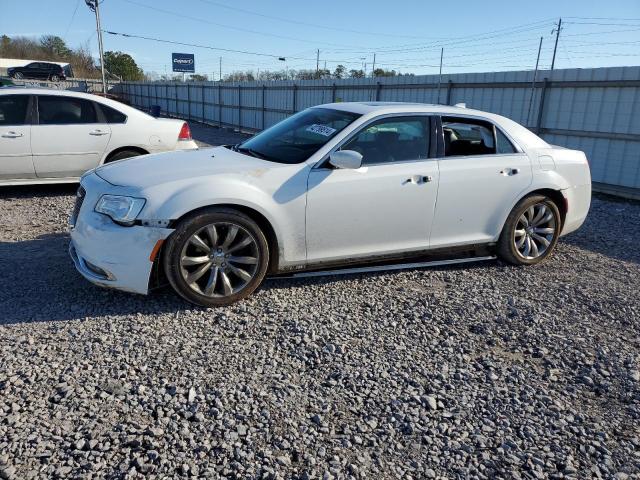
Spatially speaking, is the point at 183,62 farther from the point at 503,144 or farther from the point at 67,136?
the point at 503,144

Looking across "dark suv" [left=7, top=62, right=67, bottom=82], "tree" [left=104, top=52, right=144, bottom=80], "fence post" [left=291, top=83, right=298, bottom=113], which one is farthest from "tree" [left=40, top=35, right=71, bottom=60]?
"fence post" [left=291, top=83, right=298, bottom=113]

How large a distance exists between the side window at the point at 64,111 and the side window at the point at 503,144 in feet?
18.9

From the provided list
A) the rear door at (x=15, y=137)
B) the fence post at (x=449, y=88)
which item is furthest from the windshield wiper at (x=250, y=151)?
the fence post at (x=449, y=88)

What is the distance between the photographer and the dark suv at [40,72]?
4609 centimetres

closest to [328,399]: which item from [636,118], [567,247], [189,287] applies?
[189,287]

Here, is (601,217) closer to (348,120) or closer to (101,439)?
(348,120)

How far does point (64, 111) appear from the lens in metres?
7.72

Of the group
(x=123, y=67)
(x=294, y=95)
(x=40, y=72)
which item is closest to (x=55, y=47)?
(x=123, y=67)

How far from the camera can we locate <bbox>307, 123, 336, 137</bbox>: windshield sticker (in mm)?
4637

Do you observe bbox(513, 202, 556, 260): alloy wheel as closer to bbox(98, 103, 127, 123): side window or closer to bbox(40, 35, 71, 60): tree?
bbox(98, 103, 127, 123): side window

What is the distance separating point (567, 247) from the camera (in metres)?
6.40

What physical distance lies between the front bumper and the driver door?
125 centimetres

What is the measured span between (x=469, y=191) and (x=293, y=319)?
2.11 meters

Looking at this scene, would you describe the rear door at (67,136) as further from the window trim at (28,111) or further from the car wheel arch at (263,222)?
the car wheel arch at (263,222)
